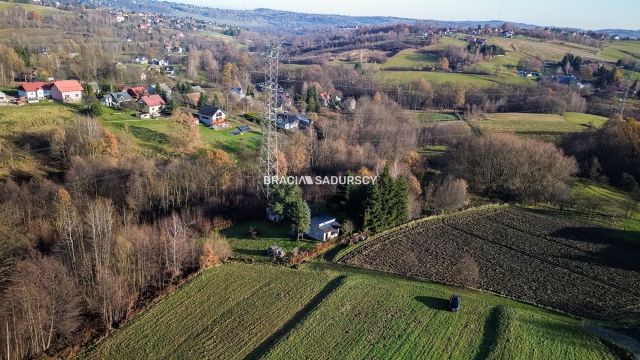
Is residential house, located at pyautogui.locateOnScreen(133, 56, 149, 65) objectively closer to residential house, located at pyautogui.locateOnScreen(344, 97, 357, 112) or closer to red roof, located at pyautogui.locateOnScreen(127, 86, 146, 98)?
red roof, located at pyautogui.locateOnScreen(127, 86, 146, 98)

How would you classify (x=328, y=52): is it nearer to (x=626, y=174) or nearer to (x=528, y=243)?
(x=626, y=174)

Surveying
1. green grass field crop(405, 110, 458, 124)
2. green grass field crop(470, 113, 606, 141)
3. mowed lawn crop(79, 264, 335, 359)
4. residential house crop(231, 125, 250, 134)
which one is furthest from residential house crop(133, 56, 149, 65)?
mowed lawn crop(79, 264, 335, 359)

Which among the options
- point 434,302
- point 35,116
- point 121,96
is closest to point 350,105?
point 121,96


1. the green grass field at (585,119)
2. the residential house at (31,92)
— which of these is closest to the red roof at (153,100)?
the residential house at (31,92)

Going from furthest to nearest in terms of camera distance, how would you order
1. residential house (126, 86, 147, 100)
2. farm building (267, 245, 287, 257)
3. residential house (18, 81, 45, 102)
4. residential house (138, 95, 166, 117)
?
residential house (126, 86, 147, 100) < residential house (138, 95, 166, 117) < residential house (18, 81, 45, 102) < farm building (267, 245, 287, 257)

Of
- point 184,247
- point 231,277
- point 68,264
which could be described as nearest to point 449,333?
point 231,277

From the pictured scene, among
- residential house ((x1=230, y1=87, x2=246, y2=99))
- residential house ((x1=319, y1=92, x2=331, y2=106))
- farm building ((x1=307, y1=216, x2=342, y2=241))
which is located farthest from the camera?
residential house ((x1=319, y1=92, x2=331, y2=106))
